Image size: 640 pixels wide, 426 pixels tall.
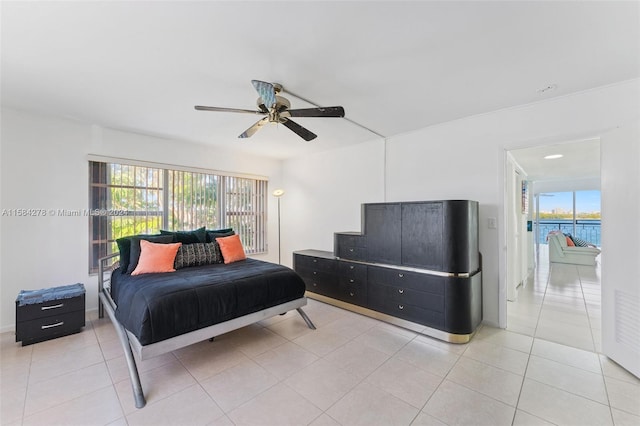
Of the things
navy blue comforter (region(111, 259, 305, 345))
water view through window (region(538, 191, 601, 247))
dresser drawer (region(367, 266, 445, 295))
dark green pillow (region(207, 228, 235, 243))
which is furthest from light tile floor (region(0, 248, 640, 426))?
water view through window (region(538, 191, 601, 247))

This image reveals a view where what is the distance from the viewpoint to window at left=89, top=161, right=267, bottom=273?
378 centimetres

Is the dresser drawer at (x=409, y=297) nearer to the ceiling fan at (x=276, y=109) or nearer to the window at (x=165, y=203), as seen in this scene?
the ceiling fan at (x=276, y=109)

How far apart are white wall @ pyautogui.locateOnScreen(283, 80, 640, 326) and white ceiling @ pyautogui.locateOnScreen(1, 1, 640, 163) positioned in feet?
0.66

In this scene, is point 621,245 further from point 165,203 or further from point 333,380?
point 165,203

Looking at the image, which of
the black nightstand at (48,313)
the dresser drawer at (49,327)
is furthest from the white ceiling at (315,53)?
the dresser drawer at (49,327)

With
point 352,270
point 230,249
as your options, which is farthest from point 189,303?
point 352,270

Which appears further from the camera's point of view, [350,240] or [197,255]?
[350,240]

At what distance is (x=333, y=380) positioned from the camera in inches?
86.7

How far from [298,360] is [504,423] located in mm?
1611

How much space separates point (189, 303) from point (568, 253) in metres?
8.81

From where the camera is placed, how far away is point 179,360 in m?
2.52

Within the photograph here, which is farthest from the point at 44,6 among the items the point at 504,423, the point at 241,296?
the point at 504,423

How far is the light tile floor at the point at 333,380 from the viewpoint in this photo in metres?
1.81

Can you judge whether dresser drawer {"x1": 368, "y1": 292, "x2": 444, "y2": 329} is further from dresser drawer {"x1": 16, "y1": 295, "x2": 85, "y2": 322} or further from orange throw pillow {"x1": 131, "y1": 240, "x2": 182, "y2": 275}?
dresser drawer {"x1": 16, "y1": 295, "x2": 85, "y2": 322}
